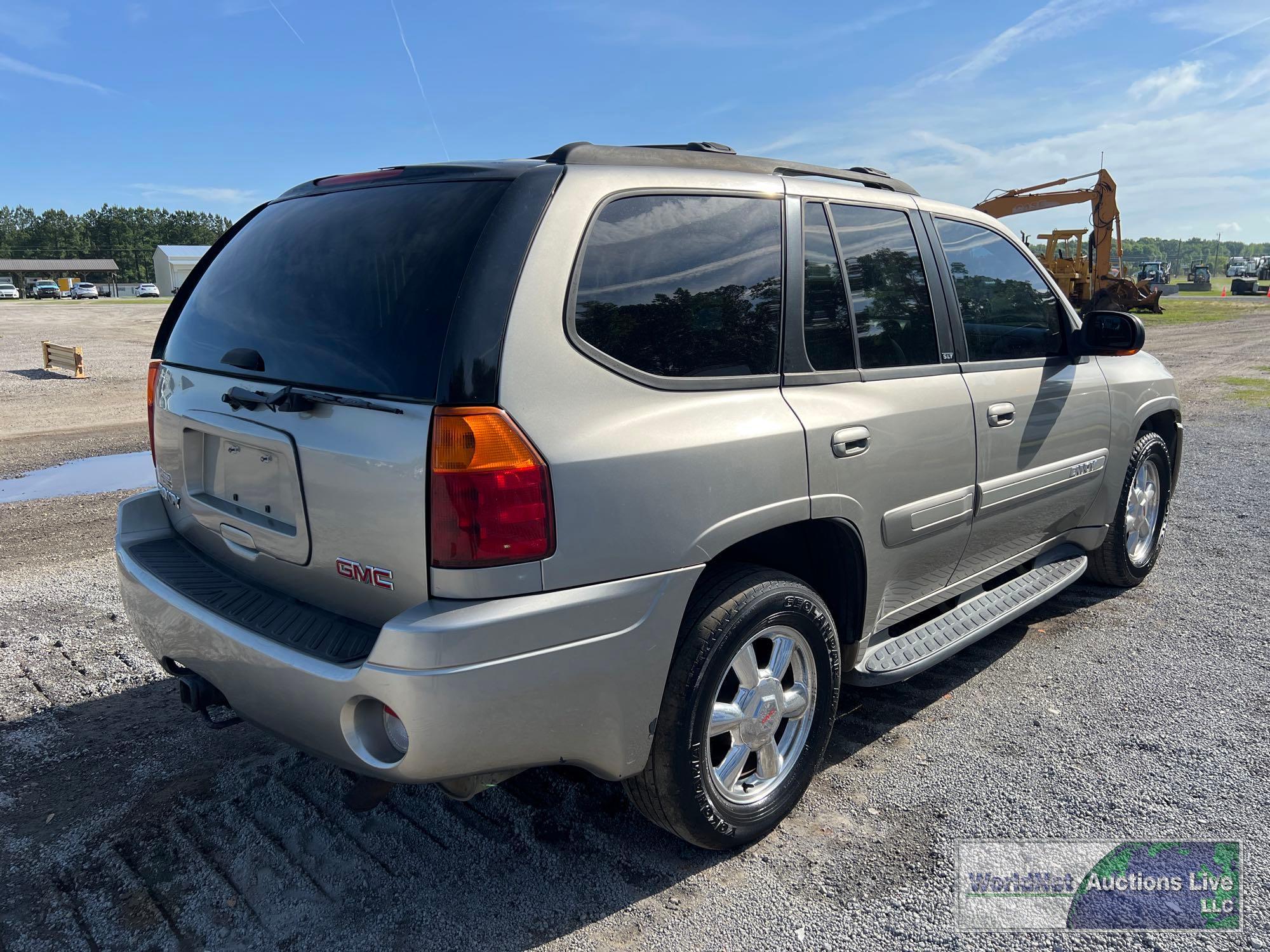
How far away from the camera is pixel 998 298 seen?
391cm

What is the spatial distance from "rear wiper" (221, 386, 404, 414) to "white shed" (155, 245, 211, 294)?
96.8m

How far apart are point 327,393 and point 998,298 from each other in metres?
2.86

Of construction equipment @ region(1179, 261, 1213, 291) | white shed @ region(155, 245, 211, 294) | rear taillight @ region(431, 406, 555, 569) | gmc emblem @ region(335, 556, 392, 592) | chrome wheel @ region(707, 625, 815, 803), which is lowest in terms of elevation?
chrome wheel @ region(707, 625, 815, 803)

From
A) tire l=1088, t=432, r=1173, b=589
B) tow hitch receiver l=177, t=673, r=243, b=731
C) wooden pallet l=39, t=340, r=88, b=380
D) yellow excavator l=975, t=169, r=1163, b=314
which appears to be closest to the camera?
tow hitch receiver l=177, t=673, r=243, b=731

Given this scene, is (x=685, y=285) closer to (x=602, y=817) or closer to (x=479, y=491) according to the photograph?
(x=479, y=491)

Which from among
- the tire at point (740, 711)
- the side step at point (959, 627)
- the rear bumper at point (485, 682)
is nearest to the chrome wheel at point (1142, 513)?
the side step at point (959, 627)

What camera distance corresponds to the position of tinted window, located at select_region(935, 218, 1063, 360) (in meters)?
3.70

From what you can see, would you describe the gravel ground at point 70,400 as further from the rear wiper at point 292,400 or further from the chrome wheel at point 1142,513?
the chrome wheel at point 1142,513

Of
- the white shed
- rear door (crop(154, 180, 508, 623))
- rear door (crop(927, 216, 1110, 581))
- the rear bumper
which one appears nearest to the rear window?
rear door (crop(154, 180, 508, 623))

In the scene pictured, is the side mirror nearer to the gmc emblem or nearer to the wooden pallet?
the gmc emblem

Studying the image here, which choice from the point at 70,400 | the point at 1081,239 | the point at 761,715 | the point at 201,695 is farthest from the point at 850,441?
the point at 1081,239

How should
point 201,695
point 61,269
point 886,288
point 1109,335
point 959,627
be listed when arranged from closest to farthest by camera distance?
point 201,695 < point 886,288 < point 959,627 < point 1109,335 < point 61,269

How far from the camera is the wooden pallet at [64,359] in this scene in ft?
54.1

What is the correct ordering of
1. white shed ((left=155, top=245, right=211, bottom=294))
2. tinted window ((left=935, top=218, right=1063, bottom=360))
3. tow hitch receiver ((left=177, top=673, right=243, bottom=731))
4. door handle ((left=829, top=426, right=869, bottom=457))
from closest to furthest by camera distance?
1. tow hitch receiver ((left=177, top=673, right=243, bottom=731))
2. door handle ((left=829, top=426, right=869, bottom=457))
3. tinted window ((left=935, top=218, right=1063, bottom=360))
4. white shed ((left=155, top=245, right=211, bottom=294))
